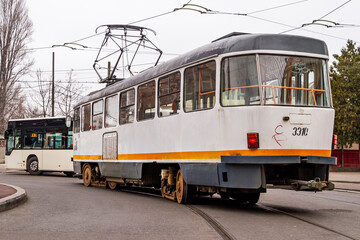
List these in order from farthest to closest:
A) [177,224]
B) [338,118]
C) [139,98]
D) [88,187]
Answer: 1. [338,118]
2. [88,187]
3. [139,98]
4. [177,224]

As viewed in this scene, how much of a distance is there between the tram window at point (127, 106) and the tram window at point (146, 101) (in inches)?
18.3

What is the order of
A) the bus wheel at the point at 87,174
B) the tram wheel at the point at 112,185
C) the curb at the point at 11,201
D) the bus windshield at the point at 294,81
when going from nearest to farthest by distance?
the bus windshield at the point at 294,81 → the curb at the point at 11,201 → the tram wheel at the point at 112,185 → the bus wheel at the point at 87,174

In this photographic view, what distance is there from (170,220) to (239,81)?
112 inches

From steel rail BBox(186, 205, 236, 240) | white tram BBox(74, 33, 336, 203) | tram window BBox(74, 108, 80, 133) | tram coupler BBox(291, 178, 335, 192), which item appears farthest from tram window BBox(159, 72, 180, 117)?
tram window BBox(74, 108, 80, 133)

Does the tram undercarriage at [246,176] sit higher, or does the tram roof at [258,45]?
the tram roof at [258,45]

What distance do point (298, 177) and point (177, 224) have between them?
9.06 feet

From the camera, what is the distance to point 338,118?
35438 mm

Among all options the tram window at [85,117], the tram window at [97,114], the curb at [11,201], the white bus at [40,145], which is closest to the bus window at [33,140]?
the white bus at [40,145]

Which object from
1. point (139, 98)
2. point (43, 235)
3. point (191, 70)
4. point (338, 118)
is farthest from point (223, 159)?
point (338, 118)

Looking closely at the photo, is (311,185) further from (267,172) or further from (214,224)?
(214,224)

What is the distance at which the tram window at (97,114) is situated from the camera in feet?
53.5

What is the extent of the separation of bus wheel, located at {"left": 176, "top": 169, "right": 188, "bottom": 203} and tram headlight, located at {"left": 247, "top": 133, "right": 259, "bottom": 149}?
231cm

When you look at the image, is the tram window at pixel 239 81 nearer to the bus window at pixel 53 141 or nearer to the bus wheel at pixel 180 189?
the bus wheel at pixel 180 189

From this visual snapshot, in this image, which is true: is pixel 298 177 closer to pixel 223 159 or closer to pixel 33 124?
pixel 223 159
